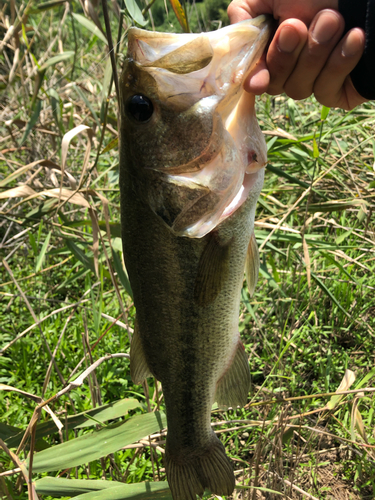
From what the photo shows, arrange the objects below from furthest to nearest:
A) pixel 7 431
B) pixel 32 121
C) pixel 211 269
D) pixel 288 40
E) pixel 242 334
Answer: pixel 242 334, pixel 32 121, pixel 7 431, pixel 211 269, pixel 288 40

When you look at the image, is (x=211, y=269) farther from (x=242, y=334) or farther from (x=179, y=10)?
(x=242, y=334)

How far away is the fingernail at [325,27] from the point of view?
4.59 ft

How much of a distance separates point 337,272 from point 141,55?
2.27 m

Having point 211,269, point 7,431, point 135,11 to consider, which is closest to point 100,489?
point 7,431

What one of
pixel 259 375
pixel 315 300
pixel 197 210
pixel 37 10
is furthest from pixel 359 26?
pixel 259 375

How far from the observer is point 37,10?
7.09 ft

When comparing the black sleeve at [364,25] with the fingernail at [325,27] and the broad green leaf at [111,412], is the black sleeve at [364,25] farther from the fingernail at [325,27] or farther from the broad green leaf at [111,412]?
the broad green leaf at [111,412]

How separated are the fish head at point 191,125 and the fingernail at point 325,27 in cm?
16

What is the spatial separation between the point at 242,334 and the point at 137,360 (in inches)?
53.3

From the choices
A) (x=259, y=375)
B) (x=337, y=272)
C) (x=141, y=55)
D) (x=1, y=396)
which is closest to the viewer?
(x=141, y=55)

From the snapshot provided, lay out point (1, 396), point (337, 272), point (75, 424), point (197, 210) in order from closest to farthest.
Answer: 1. point (197, 210)
2. point (75, 424)
3. point (1, 396)
4. point (337, 272)

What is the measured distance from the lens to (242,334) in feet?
9.71

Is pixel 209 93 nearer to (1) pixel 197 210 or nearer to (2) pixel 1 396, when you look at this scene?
(1) pixel 197 210

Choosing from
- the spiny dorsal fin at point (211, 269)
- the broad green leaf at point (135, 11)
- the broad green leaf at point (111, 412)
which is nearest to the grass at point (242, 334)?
the broad green leaf at point (111, 412)
